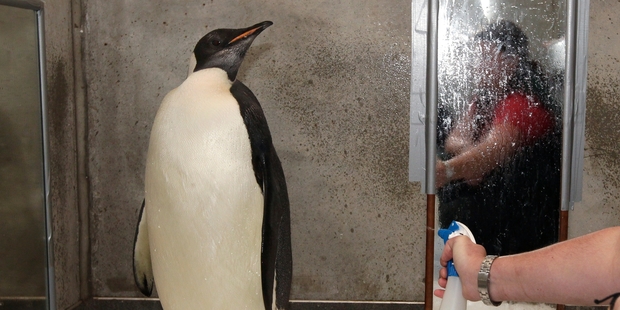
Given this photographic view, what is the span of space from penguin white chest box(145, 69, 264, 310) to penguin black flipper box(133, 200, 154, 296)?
121mm

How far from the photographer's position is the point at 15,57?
4.48 feet

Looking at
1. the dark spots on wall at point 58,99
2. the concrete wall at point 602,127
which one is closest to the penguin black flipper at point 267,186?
the dark spots on wall at point 58,99

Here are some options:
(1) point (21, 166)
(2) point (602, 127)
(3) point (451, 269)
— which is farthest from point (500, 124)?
(1) point (21, 166)

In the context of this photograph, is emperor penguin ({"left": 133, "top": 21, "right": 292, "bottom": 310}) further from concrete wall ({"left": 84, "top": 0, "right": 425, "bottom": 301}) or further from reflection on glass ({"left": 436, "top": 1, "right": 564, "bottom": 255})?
concrete wall ({"left": 84, "top": 0, "right": 425, "bottom": 301})

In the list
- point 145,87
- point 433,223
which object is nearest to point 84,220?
point 145,87

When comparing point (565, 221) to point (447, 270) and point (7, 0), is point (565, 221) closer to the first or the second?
point (447, 270)

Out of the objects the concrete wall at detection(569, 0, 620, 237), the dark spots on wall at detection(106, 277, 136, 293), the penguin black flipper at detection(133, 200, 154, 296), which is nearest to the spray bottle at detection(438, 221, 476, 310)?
the penguin black flipper at detection(133, 200, 154, 296)

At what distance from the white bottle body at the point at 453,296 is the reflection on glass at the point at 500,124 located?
36 cm

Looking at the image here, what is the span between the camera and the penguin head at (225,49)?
154 cm

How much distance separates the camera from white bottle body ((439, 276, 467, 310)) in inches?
46.1

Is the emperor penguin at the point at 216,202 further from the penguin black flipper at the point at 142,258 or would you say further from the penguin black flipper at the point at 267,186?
the penguin black flipper at the point at 142,258

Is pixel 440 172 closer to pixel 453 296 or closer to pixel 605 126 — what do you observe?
pixel 453 296

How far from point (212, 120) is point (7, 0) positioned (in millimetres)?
520

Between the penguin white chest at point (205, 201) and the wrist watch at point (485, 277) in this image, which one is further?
the penguin white chest at point (205, 201)
